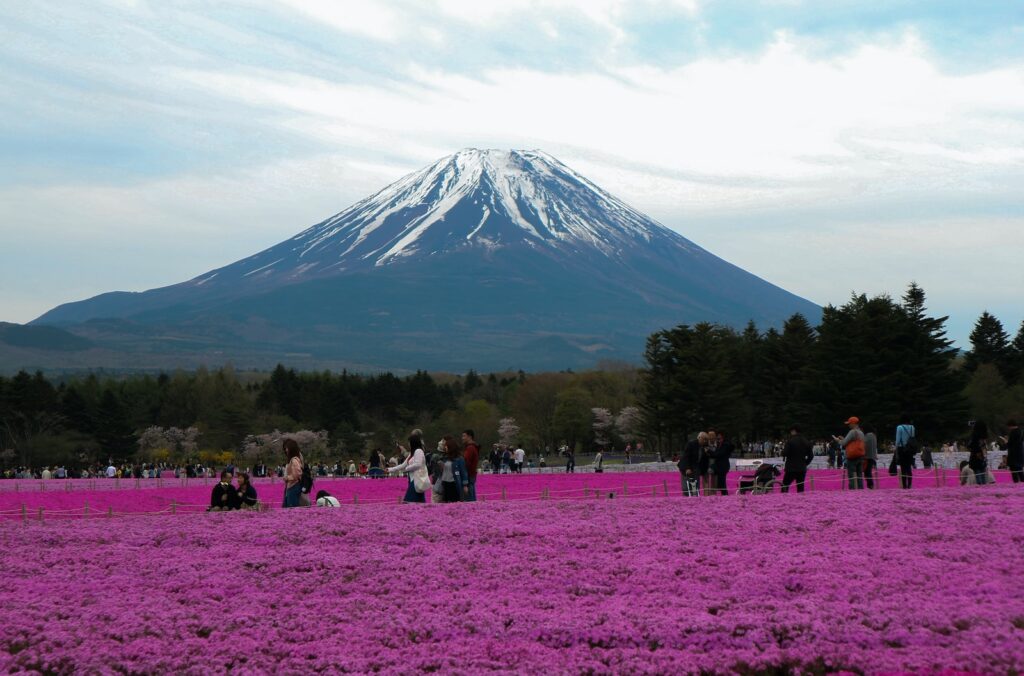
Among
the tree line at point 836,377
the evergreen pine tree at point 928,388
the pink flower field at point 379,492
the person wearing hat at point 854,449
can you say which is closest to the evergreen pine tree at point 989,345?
the tree line at point 836,377

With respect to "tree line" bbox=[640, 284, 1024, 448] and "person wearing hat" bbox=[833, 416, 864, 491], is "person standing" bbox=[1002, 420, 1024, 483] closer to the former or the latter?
"person wearing hat" bbox=[833, 416, 864, 491]

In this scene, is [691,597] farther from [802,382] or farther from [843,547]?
[802,382]

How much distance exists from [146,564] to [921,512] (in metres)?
13.8

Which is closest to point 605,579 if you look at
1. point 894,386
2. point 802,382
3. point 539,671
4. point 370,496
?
point 539,671

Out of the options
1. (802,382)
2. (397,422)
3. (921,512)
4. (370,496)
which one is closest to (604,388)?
(397,422)

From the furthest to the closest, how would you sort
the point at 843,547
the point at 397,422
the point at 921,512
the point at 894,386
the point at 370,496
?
the point at 397,422
the point at 894,386
the point at 370,496
the point at 921,512
the point at 843,547

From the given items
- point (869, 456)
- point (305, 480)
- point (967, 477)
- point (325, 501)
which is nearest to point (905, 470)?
point (869, 456)

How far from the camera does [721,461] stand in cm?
2906

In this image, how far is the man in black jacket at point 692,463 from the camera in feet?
95.8

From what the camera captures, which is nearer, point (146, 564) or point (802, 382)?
point (146, 564)

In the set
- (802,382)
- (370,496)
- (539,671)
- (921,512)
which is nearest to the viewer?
(539,671)

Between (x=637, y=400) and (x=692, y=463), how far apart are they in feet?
274

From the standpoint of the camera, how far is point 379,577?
60.7ft

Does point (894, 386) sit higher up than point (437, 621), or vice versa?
point (894, 386)
